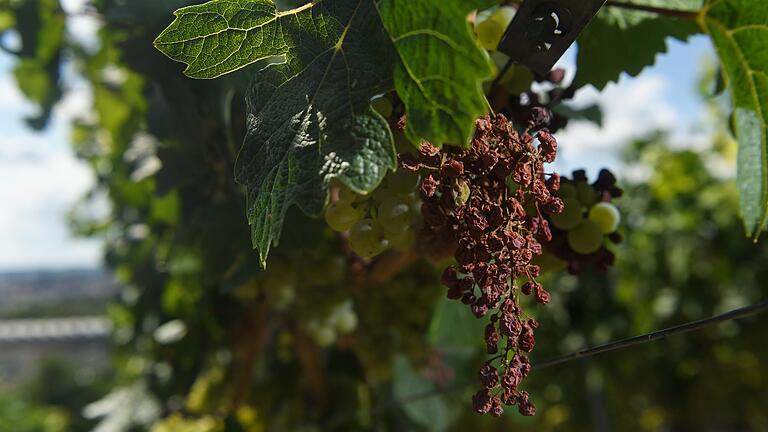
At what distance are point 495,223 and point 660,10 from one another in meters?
0.38

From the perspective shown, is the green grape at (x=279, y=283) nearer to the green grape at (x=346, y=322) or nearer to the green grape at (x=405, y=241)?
the green grape at (x=346, y=322)

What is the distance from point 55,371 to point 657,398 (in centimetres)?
732

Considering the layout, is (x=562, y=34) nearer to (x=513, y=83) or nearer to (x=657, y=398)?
(x=513, y=83)

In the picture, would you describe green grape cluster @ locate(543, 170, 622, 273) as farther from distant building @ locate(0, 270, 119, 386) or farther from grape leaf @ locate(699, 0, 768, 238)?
distant building @ locate(0, 270, 119, 386)

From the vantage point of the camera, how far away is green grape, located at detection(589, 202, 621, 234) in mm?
568

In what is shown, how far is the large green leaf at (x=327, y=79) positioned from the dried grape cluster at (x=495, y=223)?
0.04 meters

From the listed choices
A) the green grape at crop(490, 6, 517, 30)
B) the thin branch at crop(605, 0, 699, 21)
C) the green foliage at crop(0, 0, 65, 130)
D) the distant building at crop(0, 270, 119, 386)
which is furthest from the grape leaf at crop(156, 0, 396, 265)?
the distant building at crop(0, 270, 119, 386)

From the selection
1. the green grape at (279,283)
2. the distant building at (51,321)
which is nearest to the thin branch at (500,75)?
the green grape at (279,283)

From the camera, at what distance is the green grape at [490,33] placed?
0.56 meters

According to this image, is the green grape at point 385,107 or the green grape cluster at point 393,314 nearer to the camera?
the green grape at point 385,107

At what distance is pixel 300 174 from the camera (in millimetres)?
393

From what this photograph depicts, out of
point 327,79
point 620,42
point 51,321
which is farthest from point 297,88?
point 51,321

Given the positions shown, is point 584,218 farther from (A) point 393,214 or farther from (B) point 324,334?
(B) point 324,334

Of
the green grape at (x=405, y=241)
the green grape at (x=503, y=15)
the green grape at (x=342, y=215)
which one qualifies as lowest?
the green grape at (x=405, y=241)
